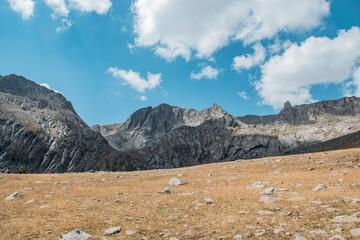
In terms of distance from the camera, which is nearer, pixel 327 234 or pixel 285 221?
pixel 327 234

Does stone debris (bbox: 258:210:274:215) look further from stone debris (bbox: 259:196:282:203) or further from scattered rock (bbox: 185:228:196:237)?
scattered rock (bbox: 185:228:196:237)

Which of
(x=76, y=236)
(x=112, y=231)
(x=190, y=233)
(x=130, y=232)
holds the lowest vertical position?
(x=190, y=233)

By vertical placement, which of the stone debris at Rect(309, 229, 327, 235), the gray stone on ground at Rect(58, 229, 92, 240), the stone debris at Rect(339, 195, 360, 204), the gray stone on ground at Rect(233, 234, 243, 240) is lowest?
the gray stone on ground at Rect(233, 234, 243, 240)

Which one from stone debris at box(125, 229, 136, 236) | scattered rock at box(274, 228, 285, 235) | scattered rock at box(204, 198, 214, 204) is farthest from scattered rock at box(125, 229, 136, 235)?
scattered rock at box(274, 228, 285, 235)

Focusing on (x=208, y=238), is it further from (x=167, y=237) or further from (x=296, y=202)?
(x=296, y=202)

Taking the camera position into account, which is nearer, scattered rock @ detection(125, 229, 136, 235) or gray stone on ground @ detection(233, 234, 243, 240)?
gray stone on ground @ detection(233, 234, 243, 240)

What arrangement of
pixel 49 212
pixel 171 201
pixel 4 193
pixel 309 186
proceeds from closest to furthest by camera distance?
pixel 49 212
pixel 171 201
pixel 309 186
pixel 4 193

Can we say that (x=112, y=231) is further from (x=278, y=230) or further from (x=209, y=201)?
(x=278, y=230)

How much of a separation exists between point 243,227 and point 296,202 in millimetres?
6009

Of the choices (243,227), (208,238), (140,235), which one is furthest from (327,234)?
(140,235)

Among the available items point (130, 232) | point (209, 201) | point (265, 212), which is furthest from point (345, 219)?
point (130, 232)

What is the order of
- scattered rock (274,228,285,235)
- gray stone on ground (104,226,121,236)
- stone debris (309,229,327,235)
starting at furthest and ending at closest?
gray stone on ground (104,226,121,236) → scattered rock (274,228,285,235) → stone debris (309,229,327,235)

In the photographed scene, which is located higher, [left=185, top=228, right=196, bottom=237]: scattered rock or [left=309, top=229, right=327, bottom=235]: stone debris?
[left=309, top=229, right=327, bottom=235]: stone debris

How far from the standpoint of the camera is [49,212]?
54.2 ft
